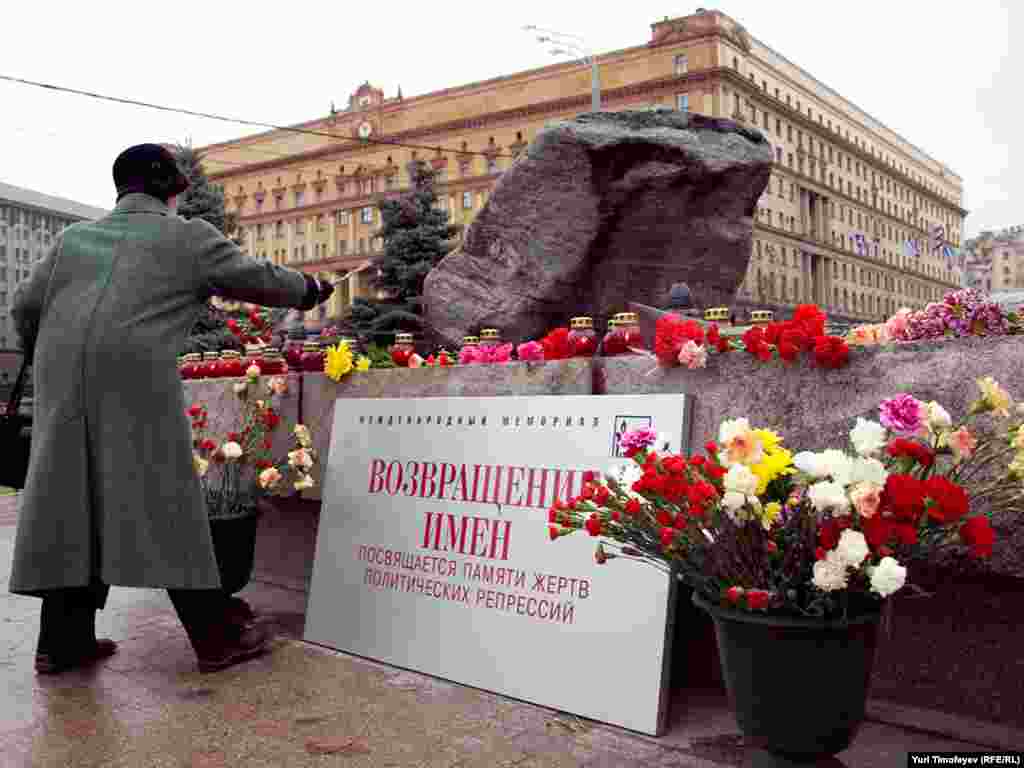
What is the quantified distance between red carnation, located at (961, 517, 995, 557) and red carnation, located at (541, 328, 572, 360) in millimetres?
1985

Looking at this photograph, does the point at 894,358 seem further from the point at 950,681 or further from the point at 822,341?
the point at 950,681

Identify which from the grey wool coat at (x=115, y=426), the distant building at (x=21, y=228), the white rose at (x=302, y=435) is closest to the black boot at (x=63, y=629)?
the grey wool coat at (x=115, y=426)

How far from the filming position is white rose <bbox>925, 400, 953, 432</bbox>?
2082mm

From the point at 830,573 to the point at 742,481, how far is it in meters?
0.25

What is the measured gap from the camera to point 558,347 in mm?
3781

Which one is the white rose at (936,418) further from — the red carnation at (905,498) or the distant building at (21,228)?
the distant building at (21,228)

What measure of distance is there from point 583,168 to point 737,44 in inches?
1836

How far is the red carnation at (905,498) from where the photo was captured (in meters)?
1.94

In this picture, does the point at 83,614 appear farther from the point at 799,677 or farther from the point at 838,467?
the point at 838,467

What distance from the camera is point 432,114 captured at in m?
59.1

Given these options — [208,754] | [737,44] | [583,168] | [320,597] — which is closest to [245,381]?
[320,597]

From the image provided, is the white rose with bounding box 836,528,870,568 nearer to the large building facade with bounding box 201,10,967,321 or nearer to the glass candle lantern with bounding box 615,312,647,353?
the glass candle lantern with bounding box 615,312,647,353

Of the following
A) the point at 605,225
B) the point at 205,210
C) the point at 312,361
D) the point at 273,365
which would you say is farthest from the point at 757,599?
the point at 205,210

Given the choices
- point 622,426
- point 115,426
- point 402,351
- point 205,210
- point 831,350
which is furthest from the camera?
point 205,210
